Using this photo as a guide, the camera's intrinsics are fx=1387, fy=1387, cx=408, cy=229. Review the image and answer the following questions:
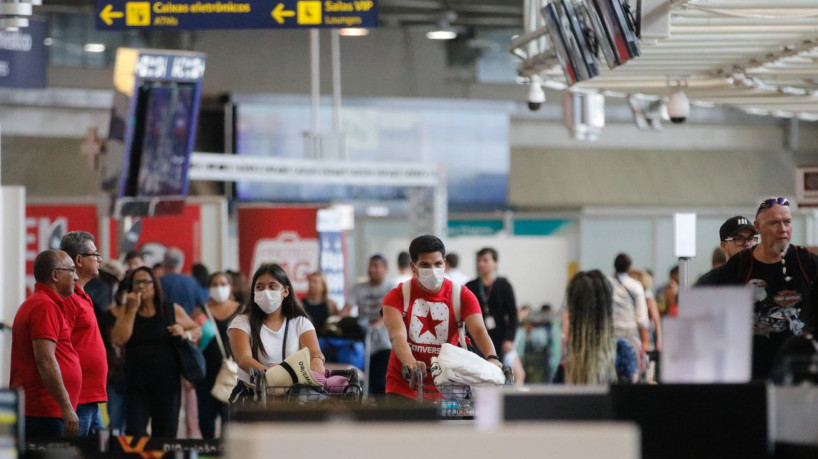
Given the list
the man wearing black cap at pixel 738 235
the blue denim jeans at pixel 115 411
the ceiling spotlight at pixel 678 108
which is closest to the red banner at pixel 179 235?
the blue denim jeans at pixel 115 411

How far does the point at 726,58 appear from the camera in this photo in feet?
34.2

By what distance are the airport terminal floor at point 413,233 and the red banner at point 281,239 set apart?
3 cm

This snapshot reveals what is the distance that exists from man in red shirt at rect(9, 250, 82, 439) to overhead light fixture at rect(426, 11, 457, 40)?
54.5 feet

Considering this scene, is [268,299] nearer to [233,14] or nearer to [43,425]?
[43,425]

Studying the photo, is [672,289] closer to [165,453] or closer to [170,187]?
[170,187]

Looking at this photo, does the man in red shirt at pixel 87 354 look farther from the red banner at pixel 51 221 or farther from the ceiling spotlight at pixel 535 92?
the red banner at pixel 51 221

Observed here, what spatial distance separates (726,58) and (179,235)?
781 centimetres

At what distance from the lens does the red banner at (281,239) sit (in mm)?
17984

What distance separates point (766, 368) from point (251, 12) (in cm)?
502

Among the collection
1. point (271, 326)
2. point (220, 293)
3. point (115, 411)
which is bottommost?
point (115, 411)

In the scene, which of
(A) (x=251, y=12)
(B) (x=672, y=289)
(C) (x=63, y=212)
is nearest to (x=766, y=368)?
(A) (x=251, y=12)

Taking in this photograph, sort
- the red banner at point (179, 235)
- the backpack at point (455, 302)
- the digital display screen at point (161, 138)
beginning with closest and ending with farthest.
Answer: the backpack at point (455, 302) → the digital display screen at point (161, 138) → the red banner at point (179, 235)

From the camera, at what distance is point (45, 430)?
6.43 meters

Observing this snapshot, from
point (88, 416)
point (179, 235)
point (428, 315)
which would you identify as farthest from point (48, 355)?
point (179, 235)
